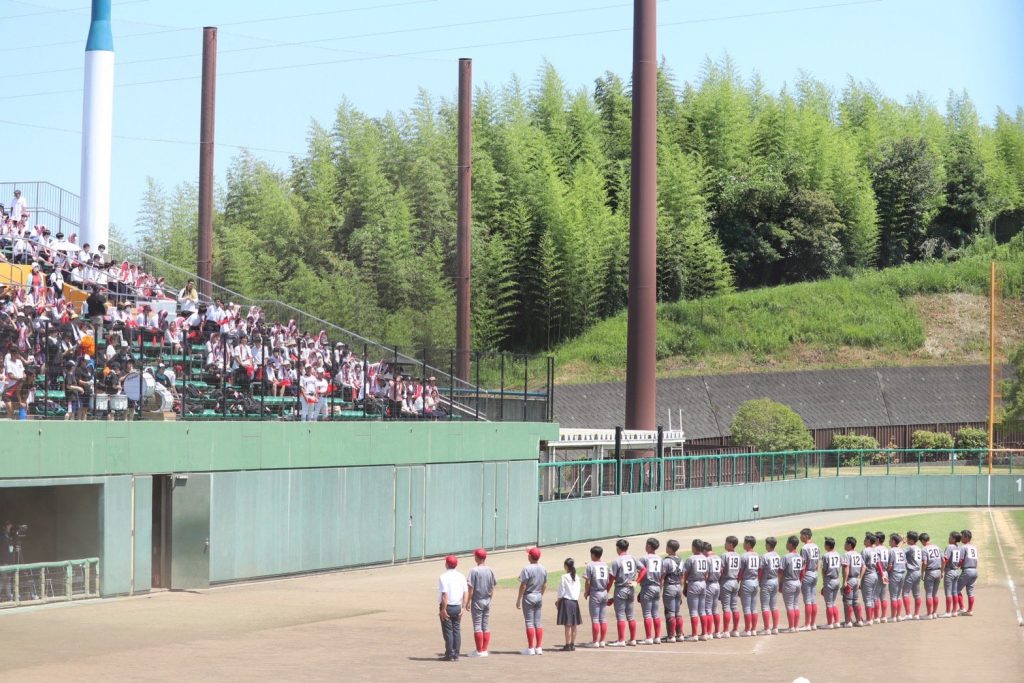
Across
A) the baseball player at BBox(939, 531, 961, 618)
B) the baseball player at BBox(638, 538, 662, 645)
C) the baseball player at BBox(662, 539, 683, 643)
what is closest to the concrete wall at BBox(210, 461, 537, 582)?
the baseball player at BBox(638, 538, 662, 645)

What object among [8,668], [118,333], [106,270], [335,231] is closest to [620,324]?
[335,231]

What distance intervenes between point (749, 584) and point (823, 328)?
59.6 metres

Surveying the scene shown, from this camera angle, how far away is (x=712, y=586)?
65.2ft

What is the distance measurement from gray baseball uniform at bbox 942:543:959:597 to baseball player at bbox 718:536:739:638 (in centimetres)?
506

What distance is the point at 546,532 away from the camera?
3550 centimetres

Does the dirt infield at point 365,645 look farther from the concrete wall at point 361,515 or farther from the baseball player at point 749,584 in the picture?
the concrete wall at point 361,515

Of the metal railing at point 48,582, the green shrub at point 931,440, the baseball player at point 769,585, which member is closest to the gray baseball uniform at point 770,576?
the baseball player at point 769,585

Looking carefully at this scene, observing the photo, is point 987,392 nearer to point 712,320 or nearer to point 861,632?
point 712,320

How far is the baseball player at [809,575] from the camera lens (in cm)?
2103

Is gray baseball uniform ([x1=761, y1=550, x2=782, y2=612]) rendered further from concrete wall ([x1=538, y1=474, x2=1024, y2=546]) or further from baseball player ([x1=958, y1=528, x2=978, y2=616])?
concrete wall ([x1=538, y1=474, x2=1024, y2=546])

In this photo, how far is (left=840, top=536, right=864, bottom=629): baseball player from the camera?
21922 millimetres

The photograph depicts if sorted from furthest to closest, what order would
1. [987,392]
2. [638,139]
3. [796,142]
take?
[796,142] → [987,392] → [638,139]

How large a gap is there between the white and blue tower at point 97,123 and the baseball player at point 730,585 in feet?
71.3

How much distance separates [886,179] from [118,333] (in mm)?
74140
